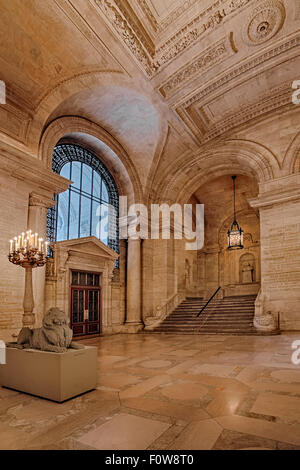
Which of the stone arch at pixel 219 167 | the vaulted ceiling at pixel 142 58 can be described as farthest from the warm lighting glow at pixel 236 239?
the vaulted ceiling at pixel 142 58

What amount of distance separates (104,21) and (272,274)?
939cm

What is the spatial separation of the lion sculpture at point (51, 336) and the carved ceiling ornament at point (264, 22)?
29.3 ft

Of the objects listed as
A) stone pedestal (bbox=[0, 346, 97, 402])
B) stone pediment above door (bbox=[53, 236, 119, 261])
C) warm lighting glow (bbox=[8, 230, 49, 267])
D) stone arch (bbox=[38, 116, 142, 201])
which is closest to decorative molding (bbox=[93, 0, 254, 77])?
stone arch (bbox=[38, 116, 142, 201])

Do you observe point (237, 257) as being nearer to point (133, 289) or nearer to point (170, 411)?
point (133, 289)

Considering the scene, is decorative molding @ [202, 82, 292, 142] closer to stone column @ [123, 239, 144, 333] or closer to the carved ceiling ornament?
the carved ceiling ornament

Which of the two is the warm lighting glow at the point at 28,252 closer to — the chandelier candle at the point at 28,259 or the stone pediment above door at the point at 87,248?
the chandelier candle at the point at 28,259

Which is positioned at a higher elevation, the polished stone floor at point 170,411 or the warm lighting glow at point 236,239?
the warm lighting glow at point 236,239

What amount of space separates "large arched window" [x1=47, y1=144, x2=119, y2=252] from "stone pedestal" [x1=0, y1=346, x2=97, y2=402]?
614 centimetres

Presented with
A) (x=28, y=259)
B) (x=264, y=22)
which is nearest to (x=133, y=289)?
(x=28, y=259)

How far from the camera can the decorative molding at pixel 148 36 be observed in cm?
766

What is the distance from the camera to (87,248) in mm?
10891

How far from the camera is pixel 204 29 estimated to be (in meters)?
8.28

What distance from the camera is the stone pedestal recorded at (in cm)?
358
